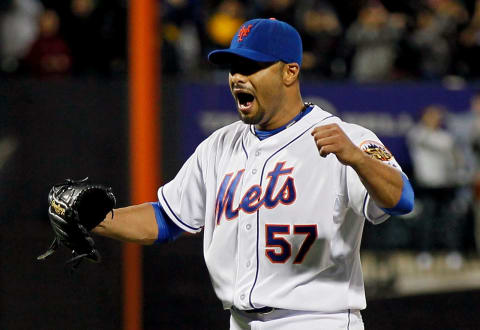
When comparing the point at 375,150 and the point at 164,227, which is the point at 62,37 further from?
the point at 375,150

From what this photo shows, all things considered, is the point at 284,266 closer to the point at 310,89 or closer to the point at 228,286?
the point at 228,286

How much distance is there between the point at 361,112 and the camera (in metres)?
9.10

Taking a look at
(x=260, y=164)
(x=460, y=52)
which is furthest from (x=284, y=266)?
(x=460, y=52)

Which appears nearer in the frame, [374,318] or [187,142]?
[374,318]

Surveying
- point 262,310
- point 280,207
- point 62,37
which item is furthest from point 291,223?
point 62,37

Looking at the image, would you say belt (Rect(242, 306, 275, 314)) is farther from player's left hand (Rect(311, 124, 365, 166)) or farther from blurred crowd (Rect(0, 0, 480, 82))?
blurred crowd (Rect(0, 0, 480, 82))

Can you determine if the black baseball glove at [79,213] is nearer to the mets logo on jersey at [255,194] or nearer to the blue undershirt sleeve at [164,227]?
the blue undershirt sleeve at [164,227]

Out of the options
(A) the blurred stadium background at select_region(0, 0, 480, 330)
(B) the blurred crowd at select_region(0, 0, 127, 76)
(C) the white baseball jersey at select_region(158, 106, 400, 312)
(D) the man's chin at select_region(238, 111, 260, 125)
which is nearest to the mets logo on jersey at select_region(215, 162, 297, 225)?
(C) the white baseball jersey at select_region(158, 106, 400, 312)

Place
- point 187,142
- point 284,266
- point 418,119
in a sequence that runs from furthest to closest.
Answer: point 418,119 → point 187,142 → point 284,266

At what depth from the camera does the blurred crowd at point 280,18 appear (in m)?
8.05

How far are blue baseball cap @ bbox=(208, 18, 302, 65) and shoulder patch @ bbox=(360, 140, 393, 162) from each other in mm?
419

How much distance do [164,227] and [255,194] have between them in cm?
45

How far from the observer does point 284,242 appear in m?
2.96

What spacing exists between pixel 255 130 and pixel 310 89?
18.9 ft
